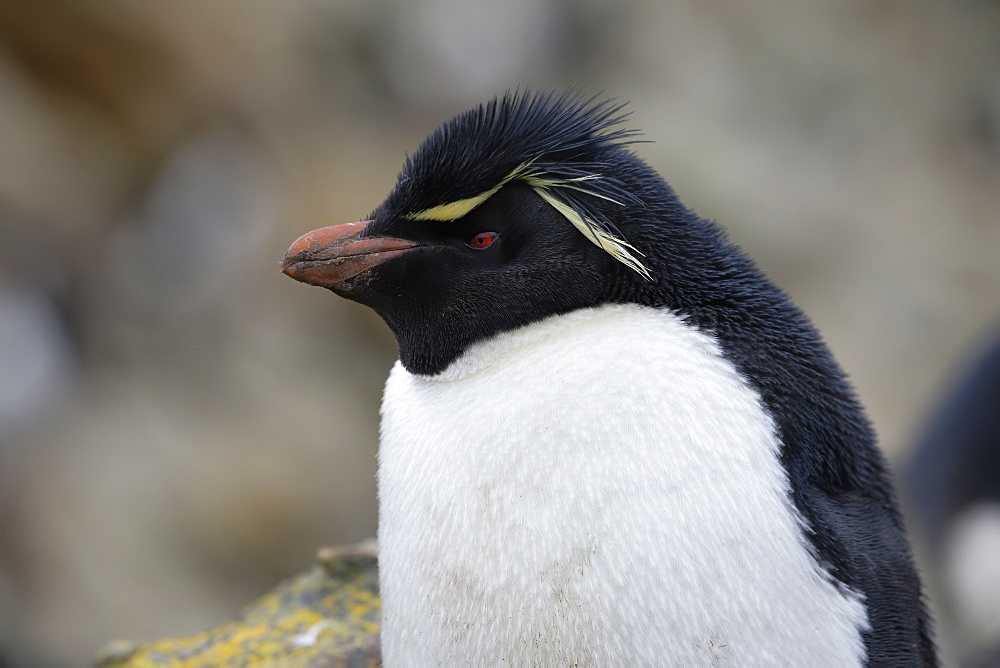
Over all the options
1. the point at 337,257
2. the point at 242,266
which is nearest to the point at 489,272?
the point at 337,257

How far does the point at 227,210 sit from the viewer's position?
4539 millimetres

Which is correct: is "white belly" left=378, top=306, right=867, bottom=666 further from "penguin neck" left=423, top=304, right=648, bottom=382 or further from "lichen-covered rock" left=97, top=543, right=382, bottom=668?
"lichen-covered rock" left=97, top=543, right=382, bottom=668

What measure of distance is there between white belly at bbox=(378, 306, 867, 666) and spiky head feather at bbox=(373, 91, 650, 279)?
128 mm

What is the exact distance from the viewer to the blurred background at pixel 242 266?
4.03 m

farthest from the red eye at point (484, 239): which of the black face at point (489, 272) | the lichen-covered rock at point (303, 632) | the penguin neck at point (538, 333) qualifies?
the lichen-covered rock at point (303, 632)

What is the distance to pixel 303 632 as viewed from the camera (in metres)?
1.74

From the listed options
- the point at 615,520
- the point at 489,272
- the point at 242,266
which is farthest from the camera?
the point at 242,266

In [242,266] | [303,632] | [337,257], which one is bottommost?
[303,632]

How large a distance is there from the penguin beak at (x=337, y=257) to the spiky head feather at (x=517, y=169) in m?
0.05

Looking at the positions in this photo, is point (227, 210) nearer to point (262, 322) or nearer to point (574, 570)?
point (262, 322)

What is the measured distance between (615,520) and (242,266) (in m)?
3.79

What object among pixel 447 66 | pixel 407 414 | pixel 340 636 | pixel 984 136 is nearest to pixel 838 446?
pixel 407 414

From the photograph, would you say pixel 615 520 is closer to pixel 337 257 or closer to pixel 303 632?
pixel 337 257

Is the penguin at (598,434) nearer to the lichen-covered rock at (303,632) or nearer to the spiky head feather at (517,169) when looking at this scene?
the spiky head feather at (517,169)
